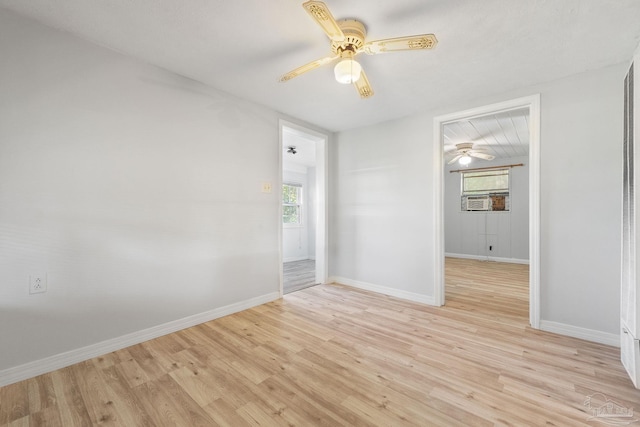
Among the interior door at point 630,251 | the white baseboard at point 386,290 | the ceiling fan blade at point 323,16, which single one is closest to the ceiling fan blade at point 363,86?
the ceiling fan blade at point 323,16

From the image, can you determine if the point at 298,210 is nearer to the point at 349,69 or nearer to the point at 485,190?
the point at 485,190

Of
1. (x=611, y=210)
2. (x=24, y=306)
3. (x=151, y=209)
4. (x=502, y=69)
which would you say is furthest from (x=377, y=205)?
(x=24, y=306)

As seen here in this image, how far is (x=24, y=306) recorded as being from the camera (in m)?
1.70

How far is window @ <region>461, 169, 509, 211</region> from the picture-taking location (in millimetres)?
6043

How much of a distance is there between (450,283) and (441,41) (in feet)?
11.5

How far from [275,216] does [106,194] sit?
1.71m

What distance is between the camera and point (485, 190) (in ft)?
20.6

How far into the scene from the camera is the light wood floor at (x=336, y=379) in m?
1.40

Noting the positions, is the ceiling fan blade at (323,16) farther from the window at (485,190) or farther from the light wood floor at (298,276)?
the window at (485,190)

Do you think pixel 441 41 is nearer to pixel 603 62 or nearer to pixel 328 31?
pixel 328 31

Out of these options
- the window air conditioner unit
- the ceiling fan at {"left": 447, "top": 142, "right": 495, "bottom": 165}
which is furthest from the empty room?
the window air conditioner unit

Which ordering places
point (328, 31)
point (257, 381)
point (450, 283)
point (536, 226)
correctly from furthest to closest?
point (450, 283) < point (536, 226) < point (257, 381) < point (328, 31)

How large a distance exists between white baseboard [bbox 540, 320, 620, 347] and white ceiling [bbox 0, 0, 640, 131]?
232 cm

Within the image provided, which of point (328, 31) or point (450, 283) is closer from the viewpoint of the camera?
point (328, 31)
